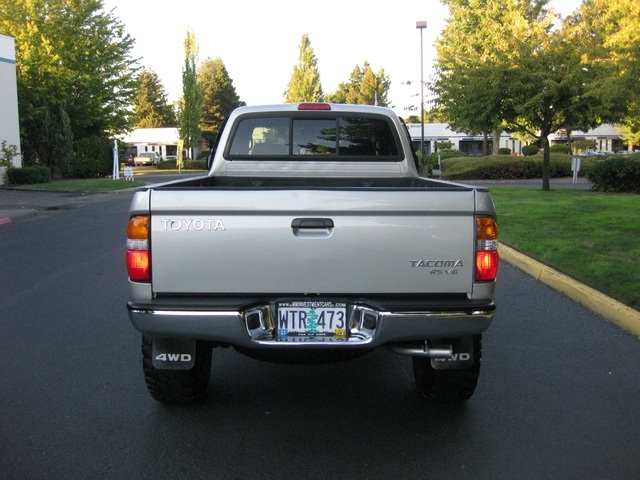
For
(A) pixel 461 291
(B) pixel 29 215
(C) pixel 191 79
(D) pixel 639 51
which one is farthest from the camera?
(C) pixel 191 79

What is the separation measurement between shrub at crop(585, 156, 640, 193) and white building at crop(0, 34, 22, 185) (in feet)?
82.0

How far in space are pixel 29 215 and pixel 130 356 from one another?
47.8 ft

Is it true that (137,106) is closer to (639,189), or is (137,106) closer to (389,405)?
(639,189)

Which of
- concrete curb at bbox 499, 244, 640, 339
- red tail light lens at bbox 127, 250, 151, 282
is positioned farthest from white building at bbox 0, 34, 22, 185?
red tail light lens at bbox 127, 250, 151, 282

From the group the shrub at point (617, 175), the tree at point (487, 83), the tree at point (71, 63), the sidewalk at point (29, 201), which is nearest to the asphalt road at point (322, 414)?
the sidewalk at point (29, 201)

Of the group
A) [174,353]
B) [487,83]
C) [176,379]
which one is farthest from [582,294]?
[487,83]

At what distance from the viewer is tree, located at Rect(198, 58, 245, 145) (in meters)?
91.6

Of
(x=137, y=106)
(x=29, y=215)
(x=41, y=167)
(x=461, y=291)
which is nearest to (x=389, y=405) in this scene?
(x=461, y=291)

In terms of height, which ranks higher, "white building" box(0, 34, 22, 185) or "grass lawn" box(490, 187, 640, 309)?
"white building" box(0, 34, 22, 185)

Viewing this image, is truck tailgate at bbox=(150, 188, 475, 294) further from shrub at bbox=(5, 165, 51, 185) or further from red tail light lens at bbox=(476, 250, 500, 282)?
shrub at bbox=(5, 165, 51, 185)

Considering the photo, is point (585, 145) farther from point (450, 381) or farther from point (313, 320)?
point (313, 320)

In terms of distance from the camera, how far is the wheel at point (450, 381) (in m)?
4.18

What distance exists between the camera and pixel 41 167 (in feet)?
104

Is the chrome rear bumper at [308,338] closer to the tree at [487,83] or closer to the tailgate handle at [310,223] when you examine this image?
the tailgate handle at [310,223]
